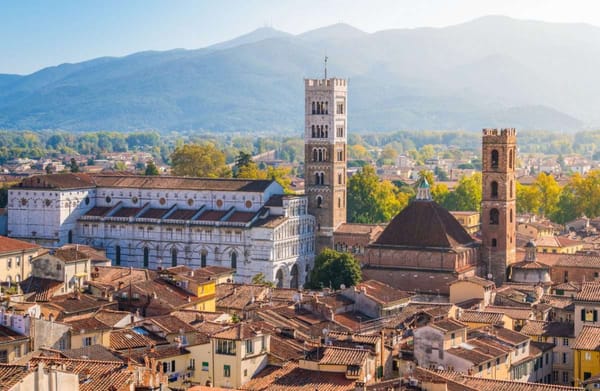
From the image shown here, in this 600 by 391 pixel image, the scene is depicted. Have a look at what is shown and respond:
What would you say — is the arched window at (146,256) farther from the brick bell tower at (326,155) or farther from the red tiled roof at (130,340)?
the red tiled roof at (130,340)

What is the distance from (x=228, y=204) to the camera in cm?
8806

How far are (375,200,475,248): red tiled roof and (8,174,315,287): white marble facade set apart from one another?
10.3 metres

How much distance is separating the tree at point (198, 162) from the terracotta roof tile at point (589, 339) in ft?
291

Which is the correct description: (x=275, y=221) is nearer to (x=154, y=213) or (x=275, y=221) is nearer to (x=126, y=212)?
(x=154, y=213)

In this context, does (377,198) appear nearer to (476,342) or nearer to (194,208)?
(194,208)

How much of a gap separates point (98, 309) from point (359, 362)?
1597 cm

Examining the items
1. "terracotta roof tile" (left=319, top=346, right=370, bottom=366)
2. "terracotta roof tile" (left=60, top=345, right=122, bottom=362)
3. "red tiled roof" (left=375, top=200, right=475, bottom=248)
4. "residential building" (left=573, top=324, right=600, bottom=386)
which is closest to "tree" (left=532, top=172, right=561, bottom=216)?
"red tiled roof" (left=375, top=200, right=475, bottom=248)

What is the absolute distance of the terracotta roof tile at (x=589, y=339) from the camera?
140ft

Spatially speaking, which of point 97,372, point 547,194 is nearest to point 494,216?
point 547,194

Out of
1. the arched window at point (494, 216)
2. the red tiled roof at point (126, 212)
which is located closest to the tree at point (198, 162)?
the red tiled roof at point (126, 212)

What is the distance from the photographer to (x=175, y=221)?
87.4m

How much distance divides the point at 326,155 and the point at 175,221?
13.1 meters

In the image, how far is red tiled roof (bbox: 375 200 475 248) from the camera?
74.8 m

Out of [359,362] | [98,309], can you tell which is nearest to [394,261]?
[98,309]
